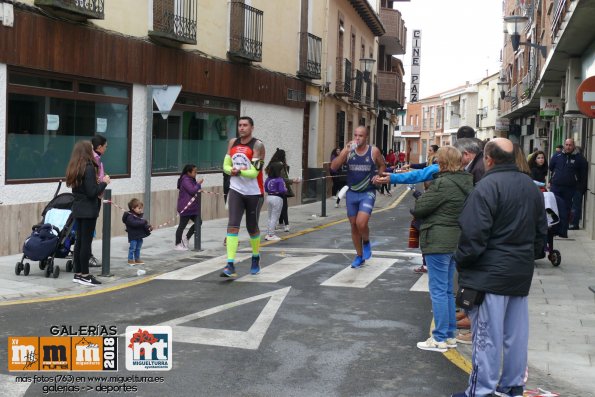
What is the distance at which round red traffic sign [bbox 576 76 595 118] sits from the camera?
31.2 feet

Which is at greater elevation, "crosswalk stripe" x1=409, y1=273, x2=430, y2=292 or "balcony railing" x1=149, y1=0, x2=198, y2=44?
"balcony railing" x1=149, y1=0, x2=198, y2=44

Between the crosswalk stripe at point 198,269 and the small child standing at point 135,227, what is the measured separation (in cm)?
70

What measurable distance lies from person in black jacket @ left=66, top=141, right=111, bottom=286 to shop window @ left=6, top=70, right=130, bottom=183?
2.93 metres

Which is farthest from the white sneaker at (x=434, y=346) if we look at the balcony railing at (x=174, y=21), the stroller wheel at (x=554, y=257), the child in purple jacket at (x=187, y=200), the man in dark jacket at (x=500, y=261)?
the balcony railing at (x=174, y=21)

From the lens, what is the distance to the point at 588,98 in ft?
31.3

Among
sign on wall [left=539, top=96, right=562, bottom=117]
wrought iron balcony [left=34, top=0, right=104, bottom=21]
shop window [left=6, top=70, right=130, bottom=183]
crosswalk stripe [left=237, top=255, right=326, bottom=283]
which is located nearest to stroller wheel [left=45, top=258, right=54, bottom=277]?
crosswalk stripe [left=237, top=255, right=326, bottom=283]

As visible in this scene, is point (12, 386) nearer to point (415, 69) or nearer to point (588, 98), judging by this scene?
point (588, 98)

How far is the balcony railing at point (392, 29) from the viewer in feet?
123

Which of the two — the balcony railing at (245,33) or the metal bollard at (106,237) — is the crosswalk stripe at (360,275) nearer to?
the metal bollard at (106,237)

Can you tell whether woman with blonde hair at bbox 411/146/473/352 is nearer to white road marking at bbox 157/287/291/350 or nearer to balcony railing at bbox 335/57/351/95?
white road marking at bbox 157/287/291/350

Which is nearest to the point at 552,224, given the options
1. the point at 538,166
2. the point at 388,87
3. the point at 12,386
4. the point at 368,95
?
the point at 538,166

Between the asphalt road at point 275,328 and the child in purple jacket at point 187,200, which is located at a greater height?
the child in purple jacket at point 187,200

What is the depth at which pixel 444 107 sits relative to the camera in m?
78.4

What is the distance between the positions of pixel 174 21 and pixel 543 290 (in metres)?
9.15
